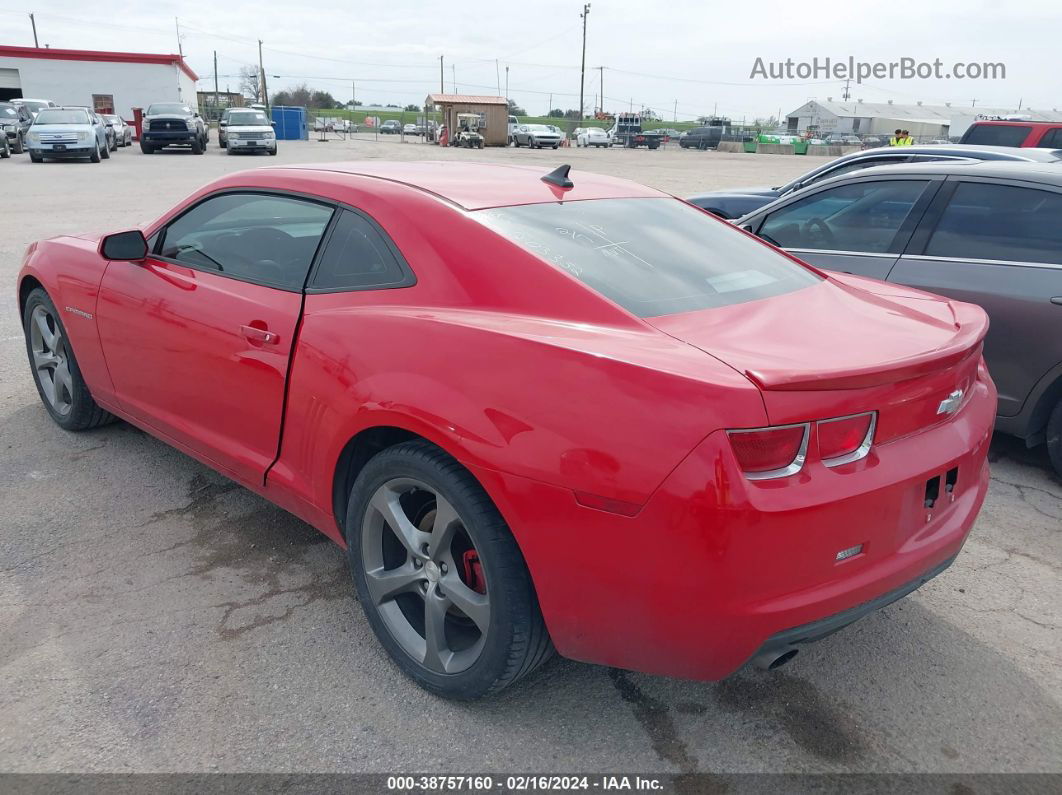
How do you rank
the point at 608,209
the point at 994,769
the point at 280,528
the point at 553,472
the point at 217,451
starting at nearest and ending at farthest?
the point at 553,472
the point at 994,769
the point at 608,209
the point at 217,451
the point at 280,528

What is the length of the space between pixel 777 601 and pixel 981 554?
1.96 m

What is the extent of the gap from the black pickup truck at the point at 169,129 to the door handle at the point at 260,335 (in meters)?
31.5

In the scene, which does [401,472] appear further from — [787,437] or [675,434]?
[787,437]

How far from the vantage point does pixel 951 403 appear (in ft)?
7.78

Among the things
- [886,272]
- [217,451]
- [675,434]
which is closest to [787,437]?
[675,434]

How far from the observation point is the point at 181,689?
8.35 ft

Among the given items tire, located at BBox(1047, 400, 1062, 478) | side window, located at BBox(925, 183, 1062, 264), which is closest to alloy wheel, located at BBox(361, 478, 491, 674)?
tire, located at BBox(1047, 400, 1062, 478)

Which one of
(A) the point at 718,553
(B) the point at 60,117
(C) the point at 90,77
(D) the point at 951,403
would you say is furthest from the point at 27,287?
(C) the point at 90,77

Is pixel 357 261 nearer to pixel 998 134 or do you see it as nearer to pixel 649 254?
pixel 649 254

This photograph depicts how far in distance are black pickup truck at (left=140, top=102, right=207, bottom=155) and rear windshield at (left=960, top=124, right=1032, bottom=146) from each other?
26.4 metres

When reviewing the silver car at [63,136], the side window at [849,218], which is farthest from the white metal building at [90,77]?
the side window at [849,218]

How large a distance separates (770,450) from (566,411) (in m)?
0.49

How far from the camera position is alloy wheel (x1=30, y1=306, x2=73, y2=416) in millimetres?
4402

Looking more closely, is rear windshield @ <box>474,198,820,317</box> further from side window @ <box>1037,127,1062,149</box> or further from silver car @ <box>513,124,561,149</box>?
silver car @ <box>513,124,561,149</box>
